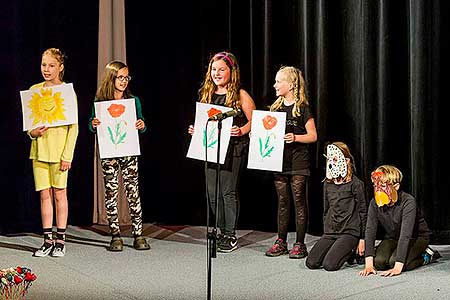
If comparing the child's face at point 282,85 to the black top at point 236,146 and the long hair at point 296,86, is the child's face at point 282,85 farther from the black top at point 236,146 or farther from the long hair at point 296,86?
the black top at point 236,146

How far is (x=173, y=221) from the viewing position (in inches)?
282

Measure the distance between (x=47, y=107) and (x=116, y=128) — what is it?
1.54 feet

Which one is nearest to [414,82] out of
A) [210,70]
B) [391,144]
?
[391,144]

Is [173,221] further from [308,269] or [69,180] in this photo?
[308,269]

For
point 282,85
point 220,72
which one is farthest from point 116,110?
point 282,85

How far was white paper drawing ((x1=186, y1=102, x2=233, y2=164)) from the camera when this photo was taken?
5902mm

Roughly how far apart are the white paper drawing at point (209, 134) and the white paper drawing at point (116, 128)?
1.29ft

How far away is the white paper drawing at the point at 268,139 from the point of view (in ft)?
19.0

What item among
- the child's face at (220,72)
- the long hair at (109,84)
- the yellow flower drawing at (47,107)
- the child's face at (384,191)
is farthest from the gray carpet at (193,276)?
the child's face at (220,72)

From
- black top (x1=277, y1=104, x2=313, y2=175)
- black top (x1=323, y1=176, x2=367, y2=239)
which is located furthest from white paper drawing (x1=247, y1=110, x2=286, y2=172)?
black top (x1=323, y1=176, x2=367, y2=239)

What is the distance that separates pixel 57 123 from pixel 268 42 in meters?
1.72

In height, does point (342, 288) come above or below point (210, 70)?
below

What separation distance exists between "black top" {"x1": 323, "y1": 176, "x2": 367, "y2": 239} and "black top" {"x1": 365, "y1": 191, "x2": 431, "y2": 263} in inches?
5.5

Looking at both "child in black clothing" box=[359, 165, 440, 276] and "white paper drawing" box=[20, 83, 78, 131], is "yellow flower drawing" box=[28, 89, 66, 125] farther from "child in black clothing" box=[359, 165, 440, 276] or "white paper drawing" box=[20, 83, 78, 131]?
"child in black clothing" box=[359, 165, 440, 276]
